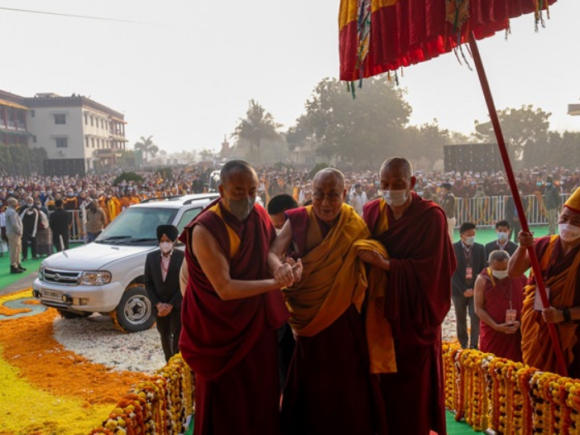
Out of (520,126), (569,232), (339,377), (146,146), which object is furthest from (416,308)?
(146,146)

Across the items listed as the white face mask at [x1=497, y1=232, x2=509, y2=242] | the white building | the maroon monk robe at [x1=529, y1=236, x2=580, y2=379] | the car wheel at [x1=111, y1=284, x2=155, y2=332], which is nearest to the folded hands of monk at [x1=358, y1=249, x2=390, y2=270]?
the maroon monk robe at [x1=529, y1=236, x2=580, y2=379]

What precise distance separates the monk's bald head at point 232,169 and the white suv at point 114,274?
16.5 ft

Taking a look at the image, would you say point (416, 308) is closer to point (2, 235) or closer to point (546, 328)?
point (546, 328)

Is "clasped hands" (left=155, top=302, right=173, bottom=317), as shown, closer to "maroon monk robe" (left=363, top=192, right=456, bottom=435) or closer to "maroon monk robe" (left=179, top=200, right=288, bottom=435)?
"maroon monk robe" (left=179, top=200, right=288, bottom=435)

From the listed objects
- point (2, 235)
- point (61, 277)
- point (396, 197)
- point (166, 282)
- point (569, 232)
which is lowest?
point (2, 235)

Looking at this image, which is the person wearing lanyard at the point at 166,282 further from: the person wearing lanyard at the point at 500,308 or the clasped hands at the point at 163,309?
the person wearing lanyard at the point at 500,308

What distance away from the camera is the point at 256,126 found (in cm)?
9312

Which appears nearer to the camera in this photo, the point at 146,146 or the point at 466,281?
the point at 466,281

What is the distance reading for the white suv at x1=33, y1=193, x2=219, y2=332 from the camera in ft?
24.9

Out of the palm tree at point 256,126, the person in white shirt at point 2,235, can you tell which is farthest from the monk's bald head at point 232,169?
the palm tree at point 256,126

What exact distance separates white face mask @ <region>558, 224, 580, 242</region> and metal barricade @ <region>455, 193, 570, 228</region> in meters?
15.4

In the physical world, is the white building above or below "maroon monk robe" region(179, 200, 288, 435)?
above

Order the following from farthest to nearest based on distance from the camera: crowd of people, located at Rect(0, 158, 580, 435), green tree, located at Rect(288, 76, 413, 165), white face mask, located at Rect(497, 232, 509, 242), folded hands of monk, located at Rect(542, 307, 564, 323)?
green tree, located at Rect(288, 76, 413, 165)
white face mask, located at Rect(497, 232, 509, 242)
folded hands of monk, located at Rect(542, 307, 564, 323)
crowd of people, located at Rect(0, 158, 580, 435)

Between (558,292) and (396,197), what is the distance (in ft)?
4.67
